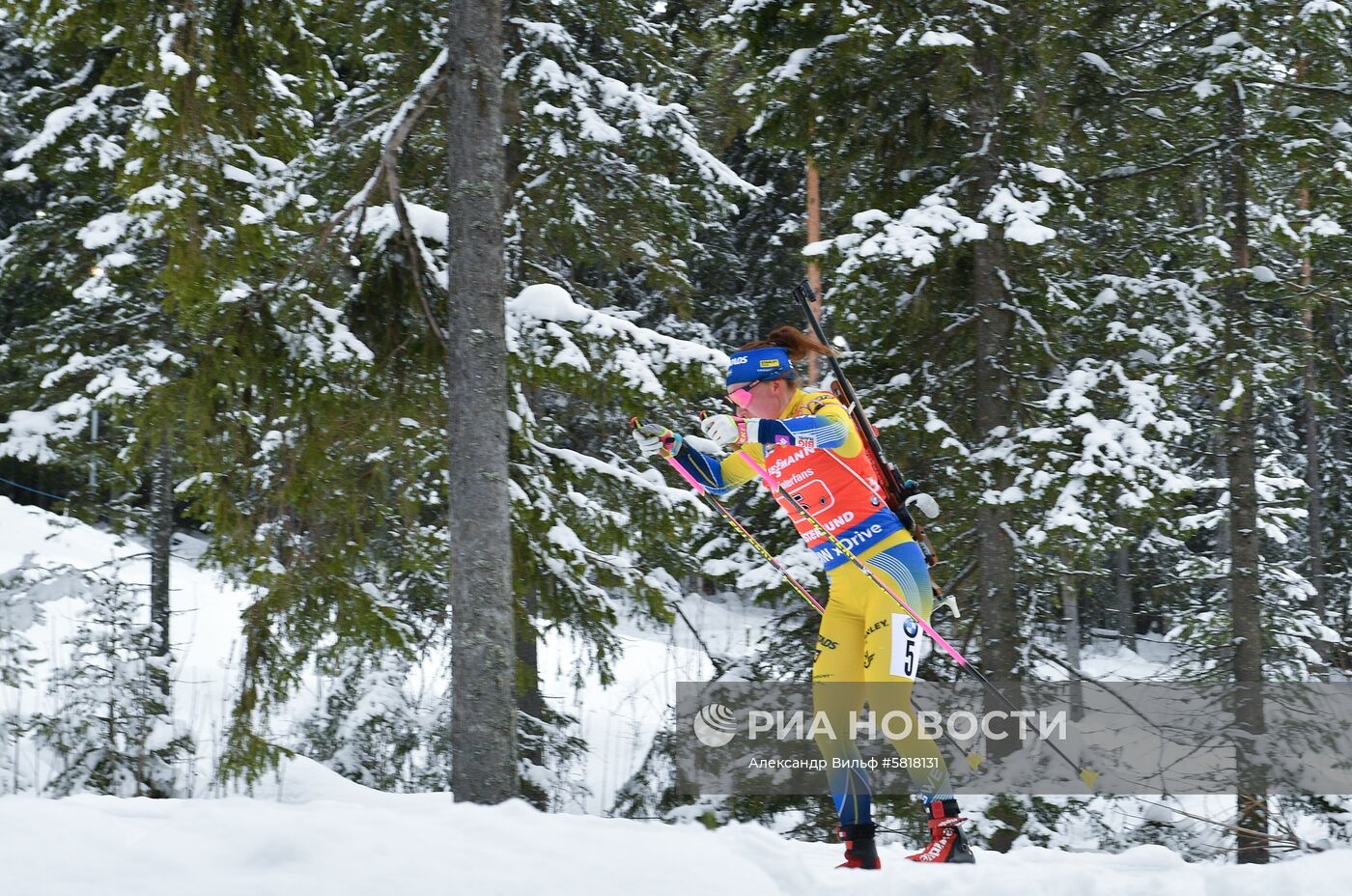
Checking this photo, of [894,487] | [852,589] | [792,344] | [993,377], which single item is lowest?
→ [852,589]

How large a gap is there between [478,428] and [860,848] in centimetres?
262

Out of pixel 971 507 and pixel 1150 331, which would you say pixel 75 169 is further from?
pixel 1150 331

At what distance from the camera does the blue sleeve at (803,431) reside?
15.7 ft

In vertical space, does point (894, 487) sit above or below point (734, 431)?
below

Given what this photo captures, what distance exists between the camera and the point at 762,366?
5105 mm

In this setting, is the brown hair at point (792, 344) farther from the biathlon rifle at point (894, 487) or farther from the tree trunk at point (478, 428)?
the tree trunk at point (478, 428)

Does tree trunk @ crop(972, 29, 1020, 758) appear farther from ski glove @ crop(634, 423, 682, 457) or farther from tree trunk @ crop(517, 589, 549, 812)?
ski glove @ crop(634, 423, 682, 457)

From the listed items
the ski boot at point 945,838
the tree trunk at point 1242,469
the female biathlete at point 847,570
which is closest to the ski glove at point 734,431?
the female biathlete at point 847,570

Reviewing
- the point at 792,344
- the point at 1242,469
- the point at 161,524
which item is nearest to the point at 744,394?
the point at 792,344

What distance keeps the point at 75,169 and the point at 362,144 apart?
16.8 feet

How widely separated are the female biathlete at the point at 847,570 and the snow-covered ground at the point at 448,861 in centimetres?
38

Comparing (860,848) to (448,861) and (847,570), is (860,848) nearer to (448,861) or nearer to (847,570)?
(847,570)

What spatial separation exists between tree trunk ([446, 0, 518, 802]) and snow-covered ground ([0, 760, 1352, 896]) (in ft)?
1.71

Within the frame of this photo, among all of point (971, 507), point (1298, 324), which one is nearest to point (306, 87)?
point (971, 507)
